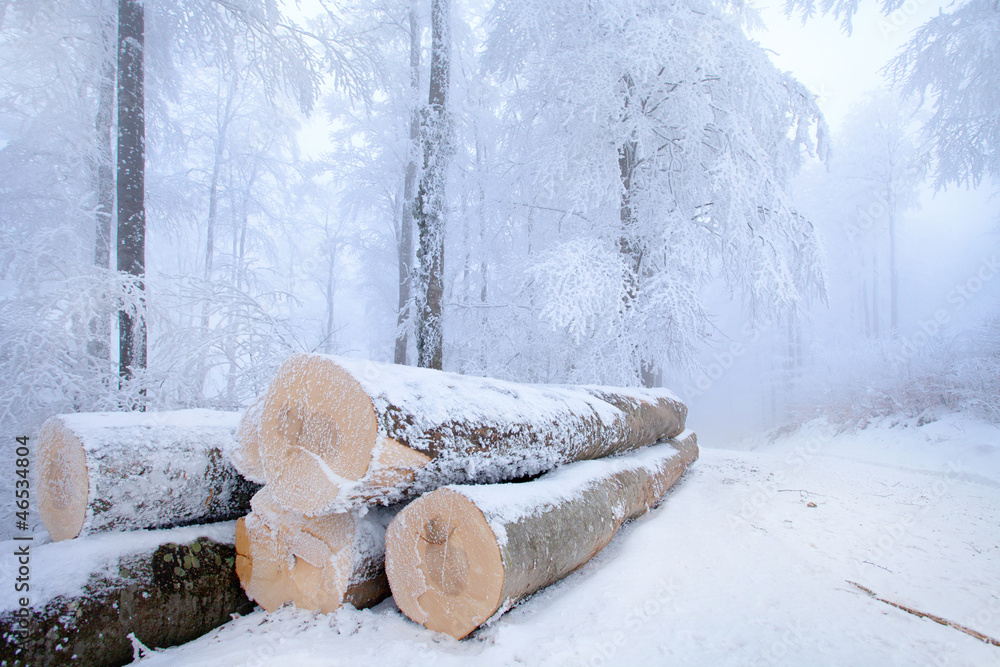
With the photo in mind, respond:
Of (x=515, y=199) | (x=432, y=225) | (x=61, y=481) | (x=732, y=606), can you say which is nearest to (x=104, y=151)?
(x=432, y=225)

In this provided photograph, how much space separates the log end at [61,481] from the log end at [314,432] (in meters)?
0.80

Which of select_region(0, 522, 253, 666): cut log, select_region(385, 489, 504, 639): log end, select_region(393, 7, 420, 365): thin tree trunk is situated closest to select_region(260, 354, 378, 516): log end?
select_region(385, 489, 504, 639): log end

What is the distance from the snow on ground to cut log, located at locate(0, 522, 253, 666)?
13cm

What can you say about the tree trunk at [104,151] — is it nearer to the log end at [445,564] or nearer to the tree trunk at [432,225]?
the tree trunk at [432,225]

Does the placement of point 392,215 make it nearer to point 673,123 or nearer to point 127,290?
point 673,123

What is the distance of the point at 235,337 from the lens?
16.7 feet

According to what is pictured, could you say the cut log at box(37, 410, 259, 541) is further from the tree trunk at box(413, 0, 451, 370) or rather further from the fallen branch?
the tree trunk at box(413, 0, 451, 370)

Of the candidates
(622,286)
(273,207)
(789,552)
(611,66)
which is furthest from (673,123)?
(273,207)

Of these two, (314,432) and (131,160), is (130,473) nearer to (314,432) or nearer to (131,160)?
(314,432)

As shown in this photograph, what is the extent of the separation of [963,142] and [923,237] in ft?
74.3

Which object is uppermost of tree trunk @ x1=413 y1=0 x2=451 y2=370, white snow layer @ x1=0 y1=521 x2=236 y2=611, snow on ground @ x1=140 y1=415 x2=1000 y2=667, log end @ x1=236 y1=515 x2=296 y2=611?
tree trunk @ x1=413 y1=0 x2=451 y2=370

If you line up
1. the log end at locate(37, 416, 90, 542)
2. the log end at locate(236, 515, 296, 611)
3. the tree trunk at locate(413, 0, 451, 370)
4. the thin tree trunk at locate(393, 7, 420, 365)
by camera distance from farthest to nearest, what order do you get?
the thin tree trunk at locate(393, 7, 420, 365) → the tree trunk at locate(413, 0, 451, 370) → the log end at locate(236, 515, 296, 611) → the log end at locate(37, 416, 90, 542)

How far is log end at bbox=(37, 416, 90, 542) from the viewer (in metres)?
2.05

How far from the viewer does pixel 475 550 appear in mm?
1879
